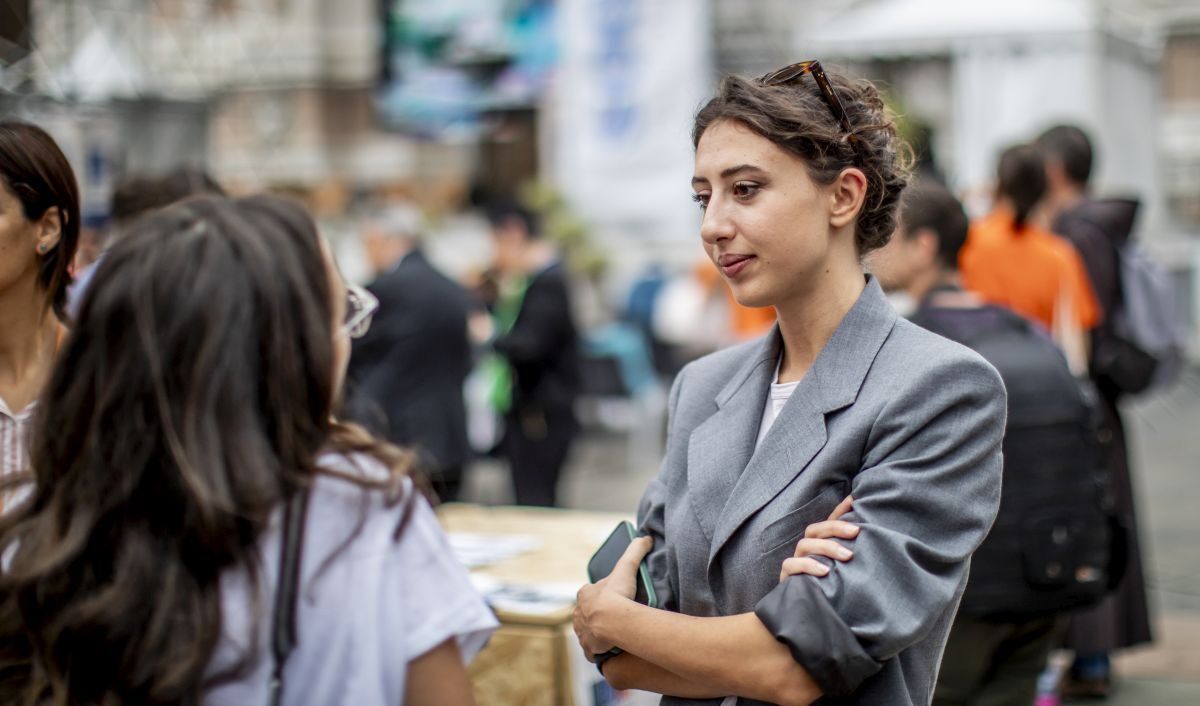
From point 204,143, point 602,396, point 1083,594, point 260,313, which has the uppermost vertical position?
point 260,313

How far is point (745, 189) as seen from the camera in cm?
214

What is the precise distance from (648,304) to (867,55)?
341cm

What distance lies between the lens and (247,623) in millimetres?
1601

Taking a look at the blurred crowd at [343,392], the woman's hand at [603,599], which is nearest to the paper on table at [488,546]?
the blurred crowd at [343,392]

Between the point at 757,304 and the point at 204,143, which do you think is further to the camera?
the point at 204,143

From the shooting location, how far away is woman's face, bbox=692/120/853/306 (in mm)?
2117

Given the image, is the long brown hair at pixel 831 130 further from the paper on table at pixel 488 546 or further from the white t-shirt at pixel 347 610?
the paper on table at pixel 488 546

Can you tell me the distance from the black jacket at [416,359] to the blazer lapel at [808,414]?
A: 4974mm

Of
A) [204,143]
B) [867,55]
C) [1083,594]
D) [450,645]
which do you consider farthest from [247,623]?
[867,55]

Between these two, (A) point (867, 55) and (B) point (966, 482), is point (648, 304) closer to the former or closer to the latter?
(A) point (867, 55)

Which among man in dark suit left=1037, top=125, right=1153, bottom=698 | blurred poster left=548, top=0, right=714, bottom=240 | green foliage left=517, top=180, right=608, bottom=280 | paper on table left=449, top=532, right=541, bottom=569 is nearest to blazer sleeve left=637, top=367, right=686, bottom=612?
paper on table left=449, top=532, right=541, bottom=569

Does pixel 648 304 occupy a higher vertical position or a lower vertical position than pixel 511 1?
lower

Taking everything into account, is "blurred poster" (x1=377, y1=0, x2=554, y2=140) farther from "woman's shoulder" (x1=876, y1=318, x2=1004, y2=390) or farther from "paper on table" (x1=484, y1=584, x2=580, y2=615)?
"woman's shoulder" (x1=876, y1=318, x2=1004, y2=390)

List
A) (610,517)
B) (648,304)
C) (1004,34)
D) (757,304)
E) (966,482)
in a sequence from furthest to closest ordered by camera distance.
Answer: (648,304) → (1004,34) → (610,517) → (757,304) → (966,482)
